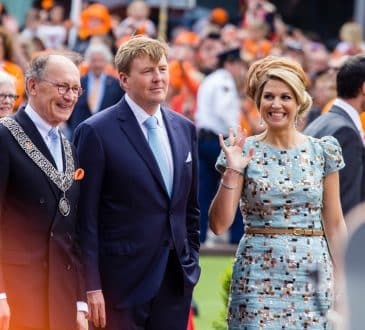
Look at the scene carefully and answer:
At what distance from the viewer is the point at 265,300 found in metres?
6.88

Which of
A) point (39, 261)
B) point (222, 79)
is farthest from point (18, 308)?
point (222, 79)

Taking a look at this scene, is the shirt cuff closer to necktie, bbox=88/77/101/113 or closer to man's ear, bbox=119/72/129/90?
man's ear, bbox=119/72/129/90

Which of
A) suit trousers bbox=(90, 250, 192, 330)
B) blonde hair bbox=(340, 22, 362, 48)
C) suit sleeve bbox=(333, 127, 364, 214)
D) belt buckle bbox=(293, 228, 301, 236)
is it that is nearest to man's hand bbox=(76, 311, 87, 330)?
suit trousers bbox=(90, 250, 192, 330)

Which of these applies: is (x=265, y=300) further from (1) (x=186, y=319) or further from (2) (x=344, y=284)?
(2) (x=344, y=284)

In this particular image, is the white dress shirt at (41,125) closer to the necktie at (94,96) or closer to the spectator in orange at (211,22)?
the necktie at (94,96)

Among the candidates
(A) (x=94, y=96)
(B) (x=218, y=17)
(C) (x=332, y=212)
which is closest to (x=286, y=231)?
(C) (x=332, y=212)

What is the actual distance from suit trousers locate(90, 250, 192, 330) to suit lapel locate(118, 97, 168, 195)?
0.43m

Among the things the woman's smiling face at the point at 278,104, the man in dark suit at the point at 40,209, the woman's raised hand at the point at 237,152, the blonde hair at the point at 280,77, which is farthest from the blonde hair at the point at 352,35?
the man in dark suit at the point at 40,209

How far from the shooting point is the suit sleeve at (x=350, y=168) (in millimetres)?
8219

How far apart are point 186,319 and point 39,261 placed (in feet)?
3.24

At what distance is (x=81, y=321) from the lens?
6.56 meters

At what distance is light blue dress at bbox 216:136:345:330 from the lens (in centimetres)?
688

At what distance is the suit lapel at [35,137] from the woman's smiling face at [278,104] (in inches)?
47.6

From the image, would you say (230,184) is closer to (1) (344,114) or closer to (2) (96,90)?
(1) (344,114)
